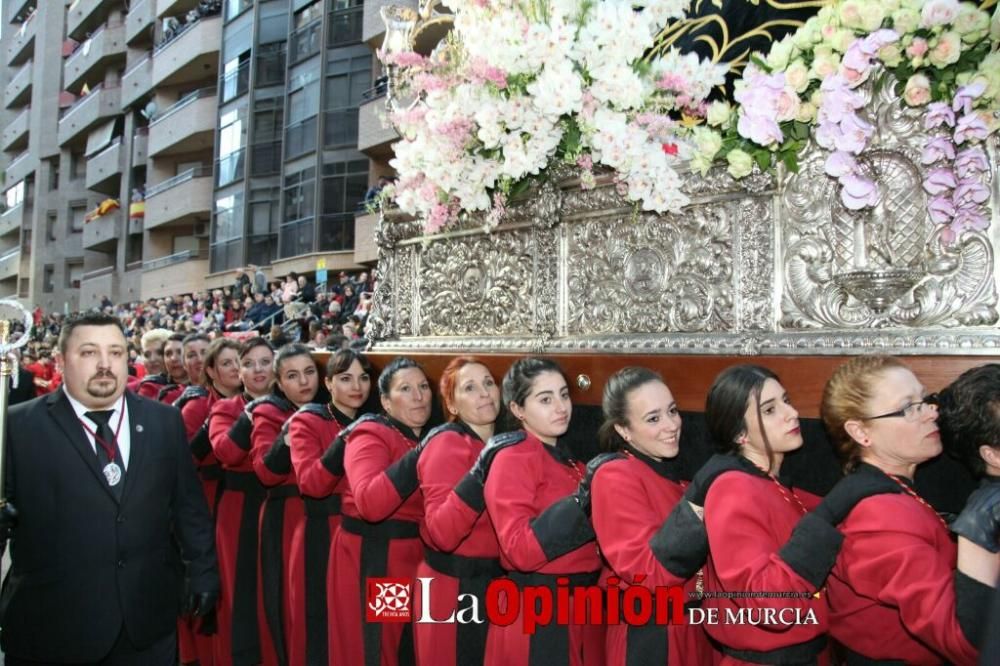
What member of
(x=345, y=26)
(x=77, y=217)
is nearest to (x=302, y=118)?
(x=345, y=26)

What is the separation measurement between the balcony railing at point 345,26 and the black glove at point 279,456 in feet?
62.7

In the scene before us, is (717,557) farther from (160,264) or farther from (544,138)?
(160,264)

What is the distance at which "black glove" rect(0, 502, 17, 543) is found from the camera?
271cm

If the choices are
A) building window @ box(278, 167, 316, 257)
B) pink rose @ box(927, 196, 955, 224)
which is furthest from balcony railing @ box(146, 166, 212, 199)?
pink rose @ box(927, 196, 955, 224)

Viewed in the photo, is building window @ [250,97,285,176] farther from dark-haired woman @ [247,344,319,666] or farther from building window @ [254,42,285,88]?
dark-haired woman @ [247,344,319,666]

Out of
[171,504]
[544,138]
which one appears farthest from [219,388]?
[544,138]

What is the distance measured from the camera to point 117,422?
3078mm

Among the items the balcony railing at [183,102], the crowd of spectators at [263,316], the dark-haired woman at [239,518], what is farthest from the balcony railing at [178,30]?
the dark-haired woman at [239,518]

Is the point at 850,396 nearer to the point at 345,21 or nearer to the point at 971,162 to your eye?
the point at 971,162

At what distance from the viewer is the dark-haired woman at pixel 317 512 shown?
428 cm

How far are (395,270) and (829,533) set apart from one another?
2942 millimetres

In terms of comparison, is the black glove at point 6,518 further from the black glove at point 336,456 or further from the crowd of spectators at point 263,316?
the crowd of spectators at point 263,316

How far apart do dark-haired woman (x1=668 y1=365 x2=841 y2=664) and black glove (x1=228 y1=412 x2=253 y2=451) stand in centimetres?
304

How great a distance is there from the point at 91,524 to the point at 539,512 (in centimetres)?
157
